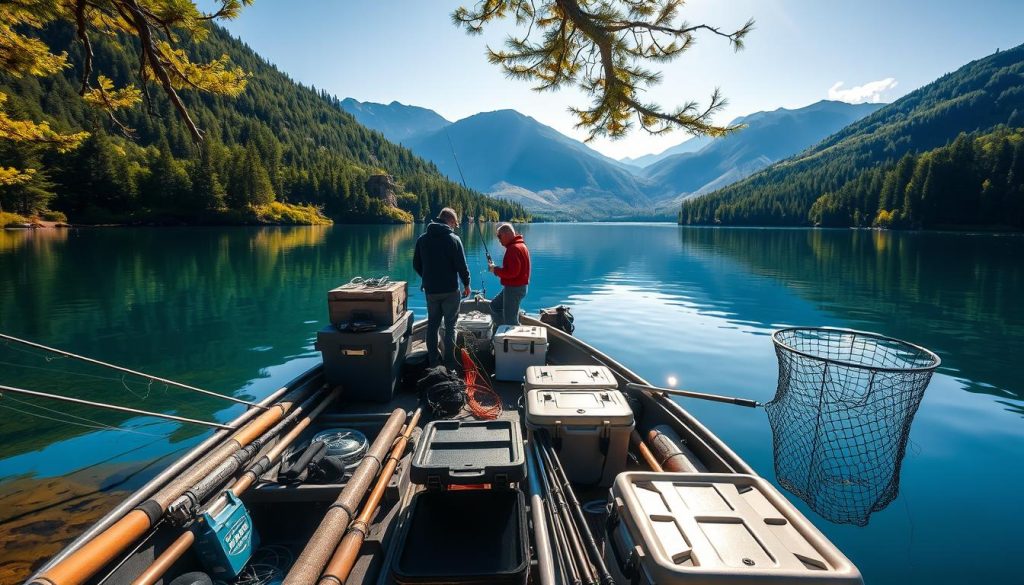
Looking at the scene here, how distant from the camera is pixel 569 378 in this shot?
5.43 m

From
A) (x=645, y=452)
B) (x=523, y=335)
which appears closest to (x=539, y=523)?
(x=645, y=452)

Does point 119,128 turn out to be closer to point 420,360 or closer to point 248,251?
point 420,360

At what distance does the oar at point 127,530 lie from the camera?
269cm

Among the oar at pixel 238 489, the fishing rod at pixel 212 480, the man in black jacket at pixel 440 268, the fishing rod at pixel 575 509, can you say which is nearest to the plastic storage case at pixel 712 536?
the fishing rod at pixel 575 509

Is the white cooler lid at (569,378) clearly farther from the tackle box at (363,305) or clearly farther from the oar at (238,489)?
the oar at (238,489)

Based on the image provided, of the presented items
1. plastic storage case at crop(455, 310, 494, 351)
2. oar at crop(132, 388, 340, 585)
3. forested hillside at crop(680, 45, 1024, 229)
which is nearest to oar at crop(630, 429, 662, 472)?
plastic storage case at crop(455, 310, 494, 351)

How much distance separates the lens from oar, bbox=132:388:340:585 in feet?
9.69

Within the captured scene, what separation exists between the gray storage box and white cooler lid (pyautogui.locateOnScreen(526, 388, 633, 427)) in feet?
8.44

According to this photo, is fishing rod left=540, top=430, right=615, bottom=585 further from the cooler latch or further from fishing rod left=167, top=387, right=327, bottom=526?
fishing rod left=167, top=387, right=327, bottom=526

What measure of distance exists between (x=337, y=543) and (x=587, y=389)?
9.56 ft

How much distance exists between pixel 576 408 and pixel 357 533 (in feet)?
7.59

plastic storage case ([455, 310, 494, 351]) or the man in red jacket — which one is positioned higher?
the man in red jacket

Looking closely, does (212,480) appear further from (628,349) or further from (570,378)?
(628,349)

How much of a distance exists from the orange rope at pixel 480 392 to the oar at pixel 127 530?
9.31 ft
